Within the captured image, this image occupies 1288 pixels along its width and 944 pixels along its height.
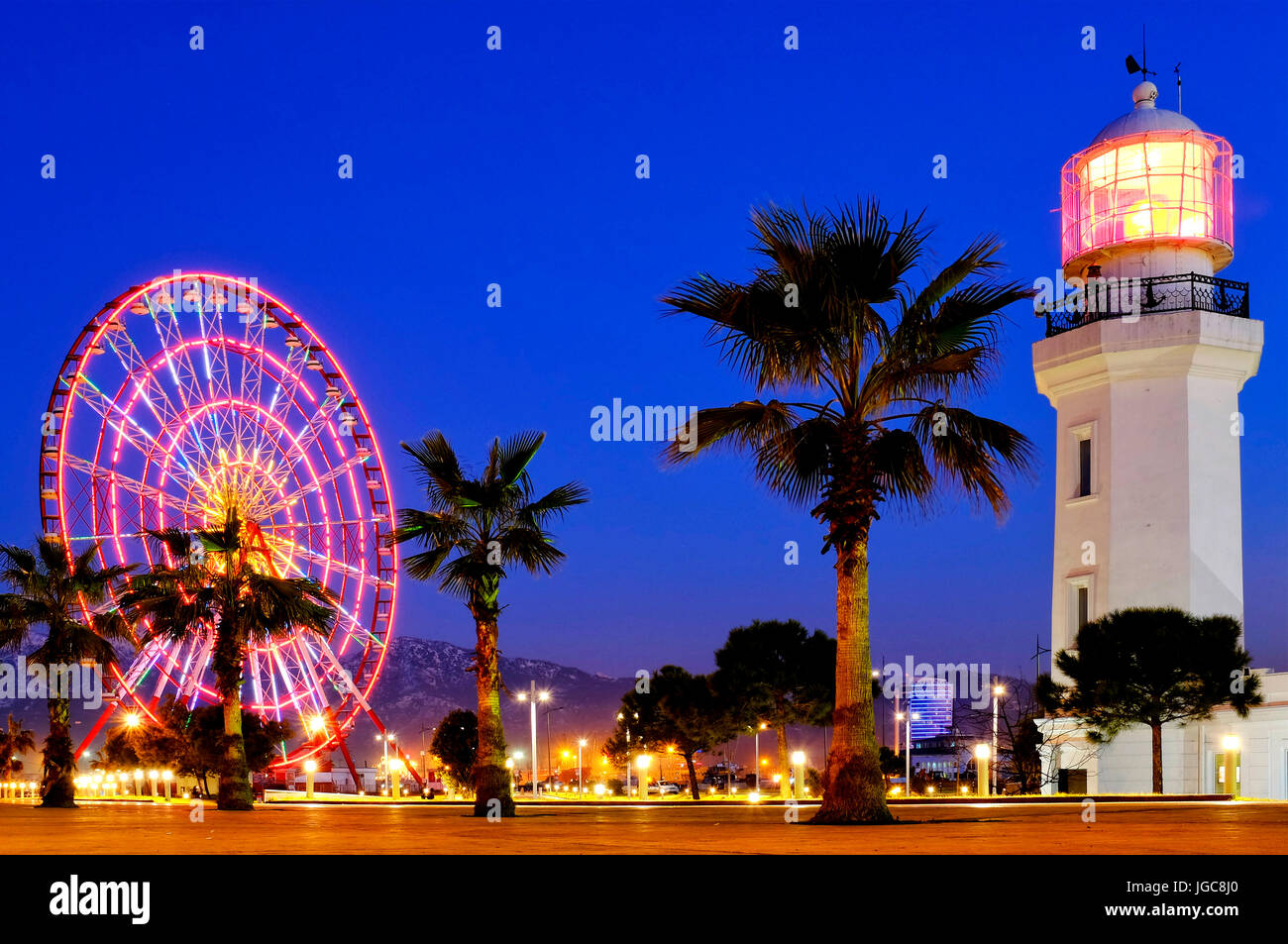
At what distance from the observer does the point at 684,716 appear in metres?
54.8

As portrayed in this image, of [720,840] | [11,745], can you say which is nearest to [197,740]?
[11,745]

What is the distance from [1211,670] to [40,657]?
88.4 feet

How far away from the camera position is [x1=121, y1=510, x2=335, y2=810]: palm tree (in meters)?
31.0

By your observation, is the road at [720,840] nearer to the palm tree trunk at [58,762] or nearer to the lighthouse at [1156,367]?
the palm tree trunk at [58,762]

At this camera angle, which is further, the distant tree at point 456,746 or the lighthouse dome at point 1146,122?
the distant tree at point 456,746

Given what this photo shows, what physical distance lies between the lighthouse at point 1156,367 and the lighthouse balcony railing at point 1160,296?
0.04 metres

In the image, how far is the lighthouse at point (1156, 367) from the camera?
35406 mm

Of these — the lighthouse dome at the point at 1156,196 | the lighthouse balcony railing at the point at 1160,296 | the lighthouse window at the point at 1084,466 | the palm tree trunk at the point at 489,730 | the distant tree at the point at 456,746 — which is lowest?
the distant tree at the point at 456,746

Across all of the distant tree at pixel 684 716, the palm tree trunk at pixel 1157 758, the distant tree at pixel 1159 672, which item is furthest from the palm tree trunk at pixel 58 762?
the palm tree trunk at pixel 1157 758

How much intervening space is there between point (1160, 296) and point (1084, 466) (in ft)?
16.1

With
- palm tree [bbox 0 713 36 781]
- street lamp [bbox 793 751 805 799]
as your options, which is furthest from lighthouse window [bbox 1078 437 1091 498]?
palm tree [bbox 0 713 36 781]
